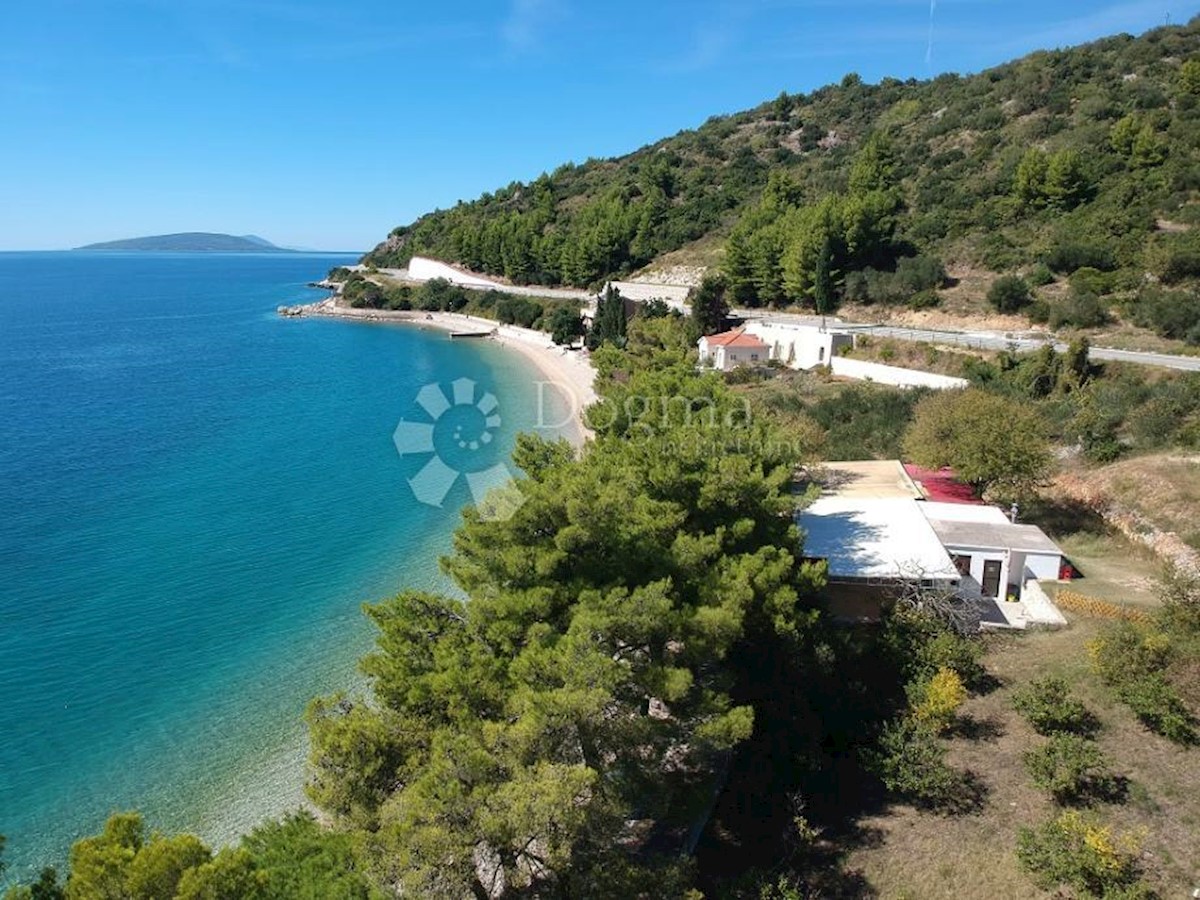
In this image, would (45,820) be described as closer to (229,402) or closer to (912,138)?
(229,402)

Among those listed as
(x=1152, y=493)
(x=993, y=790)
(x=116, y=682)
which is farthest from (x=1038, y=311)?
(x=116, y=682)

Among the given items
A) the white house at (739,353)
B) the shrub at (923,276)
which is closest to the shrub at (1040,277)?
the shrub at (923,276)

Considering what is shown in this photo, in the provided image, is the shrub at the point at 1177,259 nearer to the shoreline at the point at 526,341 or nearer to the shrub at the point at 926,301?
the shrub at the point at 926,301

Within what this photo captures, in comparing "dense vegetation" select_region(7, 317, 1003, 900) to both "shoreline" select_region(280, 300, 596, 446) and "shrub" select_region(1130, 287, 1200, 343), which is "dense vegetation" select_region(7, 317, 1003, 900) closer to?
"shoreline" select_region(280, 300, 596, 446)

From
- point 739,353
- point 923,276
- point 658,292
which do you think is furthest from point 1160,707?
point 658,292

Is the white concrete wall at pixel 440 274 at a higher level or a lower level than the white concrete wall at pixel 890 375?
higher

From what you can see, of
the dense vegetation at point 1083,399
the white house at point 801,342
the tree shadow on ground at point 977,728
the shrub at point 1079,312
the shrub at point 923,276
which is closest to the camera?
the tree shadow on ground at point 977,728

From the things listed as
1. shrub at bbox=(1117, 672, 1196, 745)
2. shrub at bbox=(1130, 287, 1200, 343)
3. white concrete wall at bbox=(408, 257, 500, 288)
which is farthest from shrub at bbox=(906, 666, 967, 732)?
white concrete wall at bbox=(408, 257, 500, 288)
